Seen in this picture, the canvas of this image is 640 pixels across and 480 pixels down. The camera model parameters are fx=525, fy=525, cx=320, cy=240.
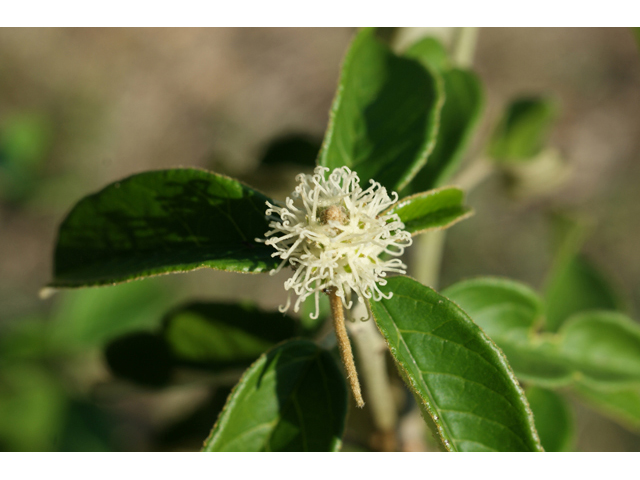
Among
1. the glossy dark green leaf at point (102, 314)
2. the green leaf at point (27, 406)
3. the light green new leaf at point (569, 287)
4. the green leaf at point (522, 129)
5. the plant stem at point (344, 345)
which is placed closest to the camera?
the plant stem at point (344, 345)

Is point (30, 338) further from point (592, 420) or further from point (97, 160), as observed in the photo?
point (592, 420)

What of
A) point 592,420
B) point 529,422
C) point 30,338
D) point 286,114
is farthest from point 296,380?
point 286,114

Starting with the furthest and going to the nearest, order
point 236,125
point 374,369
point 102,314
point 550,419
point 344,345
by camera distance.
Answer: point 236,125 < point 102,314 < point 550,419 < point 374,369 < point 344,345

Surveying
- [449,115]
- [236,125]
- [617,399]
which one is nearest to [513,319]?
[617,399]

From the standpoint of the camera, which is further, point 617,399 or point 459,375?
point 617,399

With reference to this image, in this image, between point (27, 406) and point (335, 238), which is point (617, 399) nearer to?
point (335, 238)

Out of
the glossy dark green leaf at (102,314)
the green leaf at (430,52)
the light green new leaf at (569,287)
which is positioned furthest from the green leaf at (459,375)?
the glossy dark green leaf at (102,314)

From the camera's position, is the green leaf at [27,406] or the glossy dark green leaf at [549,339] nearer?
the glossy dark green leaf at [549,339]

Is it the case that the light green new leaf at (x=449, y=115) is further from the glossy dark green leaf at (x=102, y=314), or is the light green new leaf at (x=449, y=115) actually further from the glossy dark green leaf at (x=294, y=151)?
the glossy dark green leaf at (x=102, y=314)
